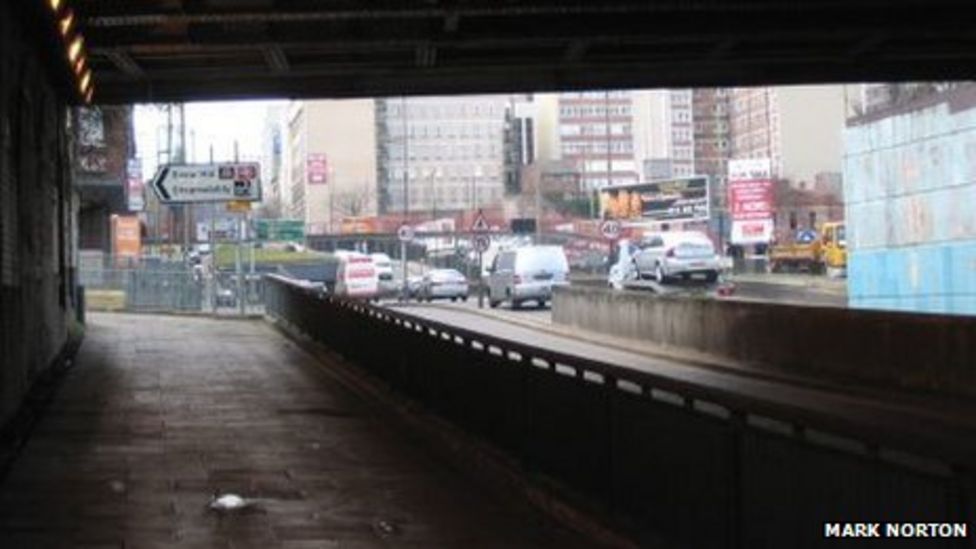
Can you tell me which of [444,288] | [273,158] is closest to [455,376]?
[444,288]

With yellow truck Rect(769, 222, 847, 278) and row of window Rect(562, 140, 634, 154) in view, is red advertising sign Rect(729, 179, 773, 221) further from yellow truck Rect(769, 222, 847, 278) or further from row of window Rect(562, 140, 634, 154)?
row of window Rect(562, 140, 634, 154)

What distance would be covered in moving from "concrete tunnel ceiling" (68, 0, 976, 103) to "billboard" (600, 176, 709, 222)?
4147 cm

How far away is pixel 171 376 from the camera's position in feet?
65.5

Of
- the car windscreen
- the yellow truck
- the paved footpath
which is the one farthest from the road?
the paved footpath

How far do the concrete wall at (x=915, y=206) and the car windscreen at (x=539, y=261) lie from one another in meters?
11.5

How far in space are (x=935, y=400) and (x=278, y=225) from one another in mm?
40273

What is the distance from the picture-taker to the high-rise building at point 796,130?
103 meters

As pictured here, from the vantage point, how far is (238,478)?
11.2m

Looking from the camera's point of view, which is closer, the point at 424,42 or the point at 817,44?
the point at 424,42

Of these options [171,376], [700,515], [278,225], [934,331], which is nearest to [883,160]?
[934,331]

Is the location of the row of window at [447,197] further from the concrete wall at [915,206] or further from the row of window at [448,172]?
the concrete wall at [915,206]

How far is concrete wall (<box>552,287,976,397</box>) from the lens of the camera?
695 inches

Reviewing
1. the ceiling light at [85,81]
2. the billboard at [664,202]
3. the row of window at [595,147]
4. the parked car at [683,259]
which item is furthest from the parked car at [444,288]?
the row of window at [595,147]

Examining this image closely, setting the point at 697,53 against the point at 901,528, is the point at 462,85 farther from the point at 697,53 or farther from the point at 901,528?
the point at 901,528
